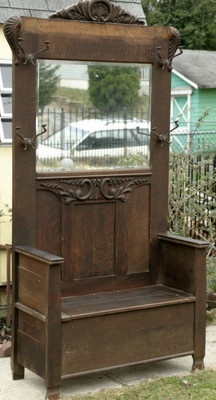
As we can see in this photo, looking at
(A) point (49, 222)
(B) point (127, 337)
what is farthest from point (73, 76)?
(B) point (127, 337)

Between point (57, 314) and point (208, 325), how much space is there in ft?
7.82

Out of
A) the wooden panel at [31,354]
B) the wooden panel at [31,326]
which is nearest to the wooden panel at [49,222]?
the wooden panel at [31,326]

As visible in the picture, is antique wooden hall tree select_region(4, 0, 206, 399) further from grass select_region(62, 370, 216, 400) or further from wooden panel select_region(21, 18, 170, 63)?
grass select_region(62, 370, 216, 400)

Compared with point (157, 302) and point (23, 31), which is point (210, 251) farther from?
point (23, 31)

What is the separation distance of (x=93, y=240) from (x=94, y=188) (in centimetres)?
39

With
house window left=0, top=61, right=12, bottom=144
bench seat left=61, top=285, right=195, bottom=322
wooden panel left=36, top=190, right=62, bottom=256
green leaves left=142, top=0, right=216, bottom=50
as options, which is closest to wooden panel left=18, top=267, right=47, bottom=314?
bench seat left=61, top=285, right=195, bottom=322

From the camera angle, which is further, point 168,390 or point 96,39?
point 96,39

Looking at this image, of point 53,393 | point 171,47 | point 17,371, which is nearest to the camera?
point 53,393

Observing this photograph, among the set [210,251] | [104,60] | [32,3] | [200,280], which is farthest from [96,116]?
[210,251]

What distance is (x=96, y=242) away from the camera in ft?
19.6

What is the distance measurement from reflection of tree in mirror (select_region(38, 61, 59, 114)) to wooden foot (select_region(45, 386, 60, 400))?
6.24 feet

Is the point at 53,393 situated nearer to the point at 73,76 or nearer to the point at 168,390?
the point at 168,390

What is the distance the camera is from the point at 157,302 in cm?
562

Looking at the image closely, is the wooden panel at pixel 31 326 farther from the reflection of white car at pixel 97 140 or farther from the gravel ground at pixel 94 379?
the reflection of white car at pixel 97 140
